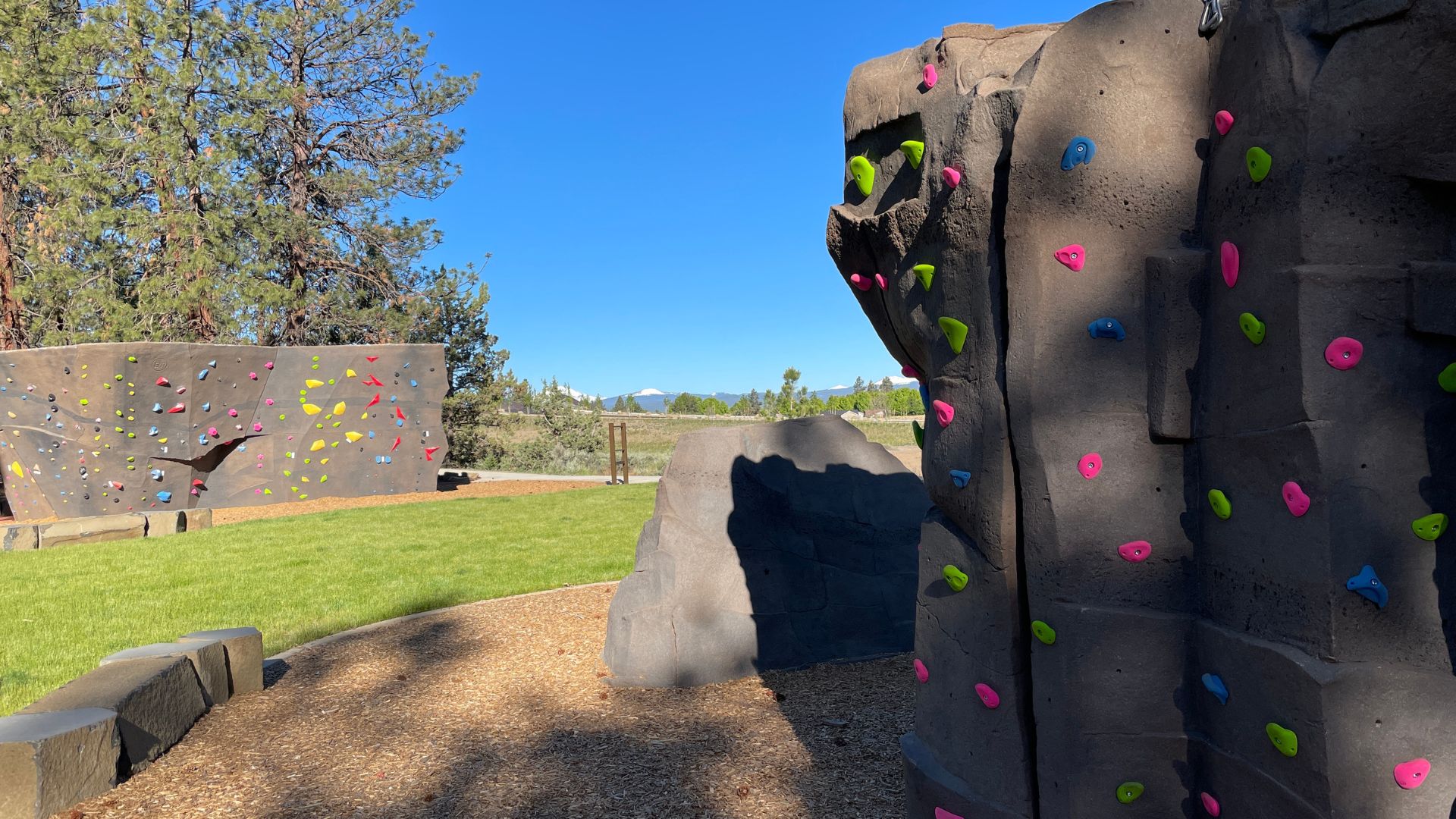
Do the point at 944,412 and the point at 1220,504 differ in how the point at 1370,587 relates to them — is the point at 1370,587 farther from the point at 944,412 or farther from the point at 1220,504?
the point at 944,412

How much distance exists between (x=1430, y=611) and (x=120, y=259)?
20506mm

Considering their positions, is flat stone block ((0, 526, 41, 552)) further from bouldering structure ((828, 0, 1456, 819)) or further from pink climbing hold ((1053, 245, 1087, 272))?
pink climbing hold ((1053, 245, 1087, 272))

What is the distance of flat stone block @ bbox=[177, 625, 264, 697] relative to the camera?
4.86 m

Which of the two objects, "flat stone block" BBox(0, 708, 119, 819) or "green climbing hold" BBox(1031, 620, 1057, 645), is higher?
"green climbing hold" BBox(1031, 620, 1057, 645)

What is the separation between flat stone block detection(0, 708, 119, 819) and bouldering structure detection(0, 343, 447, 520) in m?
11.2

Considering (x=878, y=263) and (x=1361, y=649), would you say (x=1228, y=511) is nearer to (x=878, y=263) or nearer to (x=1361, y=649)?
(x=1361, y=649)

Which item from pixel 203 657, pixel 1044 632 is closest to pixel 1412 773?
pixel 1044 632

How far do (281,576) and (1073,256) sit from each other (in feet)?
28.1

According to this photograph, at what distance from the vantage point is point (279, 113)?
18172mm

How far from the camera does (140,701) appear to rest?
12.9 ft

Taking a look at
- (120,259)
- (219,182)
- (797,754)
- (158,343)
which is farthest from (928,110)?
(120,259)

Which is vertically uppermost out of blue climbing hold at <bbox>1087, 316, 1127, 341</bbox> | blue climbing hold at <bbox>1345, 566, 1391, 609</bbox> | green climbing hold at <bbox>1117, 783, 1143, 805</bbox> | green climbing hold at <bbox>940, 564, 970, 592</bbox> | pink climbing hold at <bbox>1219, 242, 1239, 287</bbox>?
pink climbing hold at <bbox>1219, 242, 1239, 287</bbox>

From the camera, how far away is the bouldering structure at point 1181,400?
1.79 meters

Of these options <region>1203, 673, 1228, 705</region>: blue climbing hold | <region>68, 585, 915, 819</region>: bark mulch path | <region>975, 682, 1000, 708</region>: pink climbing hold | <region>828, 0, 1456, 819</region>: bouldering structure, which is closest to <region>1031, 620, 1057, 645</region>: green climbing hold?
<region>828, 0, 1456, 819</region>: bouldering structure
